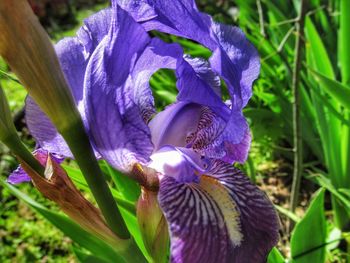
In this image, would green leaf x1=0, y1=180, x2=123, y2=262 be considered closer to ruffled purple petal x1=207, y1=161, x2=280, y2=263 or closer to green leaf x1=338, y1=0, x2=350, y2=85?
ruffled purple petal x1=207, y1=161, x2=280, y2=263

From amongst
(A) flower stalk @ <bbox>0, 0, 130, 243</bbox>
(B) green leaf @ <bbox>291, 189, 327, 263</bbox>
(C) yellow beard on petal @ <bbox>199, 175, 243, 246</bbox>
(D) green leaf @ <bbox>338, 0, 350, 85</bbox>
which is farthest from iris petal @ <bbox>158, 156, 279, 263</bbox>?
(D) green leaf @ <bbox>338, 0, 350, 85</bbox>

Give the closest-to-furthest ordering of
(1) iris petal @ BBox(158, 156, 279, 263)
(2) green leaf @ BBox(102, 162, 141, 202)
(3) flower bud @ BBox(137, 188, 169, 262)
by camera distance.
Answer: (1) iris petal @ BBox(158, 156, 279, 263), (3) flower bud @ BBox(137, 188, 169, 262), (2) green leaf @ BBox(102, 162, 141, 202)

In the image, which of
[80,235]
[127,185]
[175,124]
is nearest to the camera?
[175,124]

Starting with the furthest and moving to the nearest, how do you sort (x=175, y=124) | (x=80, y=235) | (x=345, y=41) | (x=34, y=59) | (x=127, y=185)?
(x=345, y=41)
(x=127, y=185)
(x=80, y=235)
(x=175, y=124)
(x=34, y=59)

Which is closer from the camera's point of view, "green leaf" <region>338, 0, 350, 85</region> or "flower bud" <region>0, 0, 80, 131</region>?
"flower bud" <region>0, 0, 80, 131</region>

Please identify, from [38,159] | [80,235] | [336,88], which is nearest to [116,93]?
[38,159]

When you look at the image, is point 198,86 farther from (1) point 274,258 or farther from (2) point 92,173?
(1) point 274,258

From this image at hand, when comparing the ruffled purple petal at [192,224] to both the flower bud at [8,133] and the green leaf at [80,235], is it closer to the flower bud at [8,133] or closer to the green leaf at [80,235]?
the flower bud at [8,133]

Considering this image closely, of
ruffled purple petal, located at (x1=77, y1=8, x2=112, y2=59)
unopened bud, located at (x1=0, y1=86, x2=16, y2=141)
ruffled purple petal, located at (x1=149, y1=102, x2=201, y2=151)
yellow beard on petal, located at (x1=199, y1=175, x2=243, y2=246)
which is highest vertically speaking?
ruffled purple petal, located at (x1=77, y1=8, x2=112, y2=59)

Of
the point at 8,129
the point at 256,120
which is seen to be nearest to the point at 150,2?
the point at 8,129
